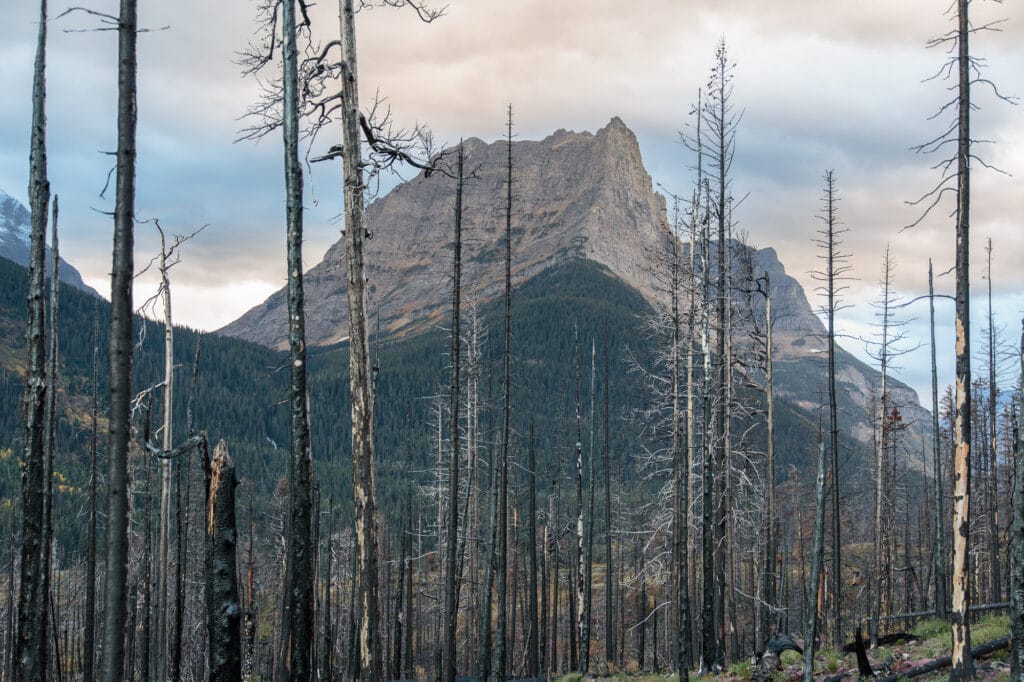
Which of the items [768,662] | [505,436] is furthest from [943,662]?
[505,436]

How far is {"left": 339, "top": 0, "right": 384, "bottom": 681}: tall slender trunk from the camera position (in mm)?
9820

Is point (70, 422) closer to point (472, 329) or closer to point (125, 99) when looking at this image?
point (472, 329)

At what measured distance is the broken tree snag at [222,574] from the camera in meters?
7.68

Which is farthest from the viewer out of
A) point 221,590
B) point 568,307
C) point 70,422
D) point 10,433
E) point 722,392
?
point 568,307

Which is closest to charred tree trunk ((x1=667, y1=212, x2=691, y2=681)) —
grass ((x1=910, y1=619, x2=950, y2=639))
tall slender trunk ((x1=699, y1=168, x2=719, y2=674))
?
tall slender trunk ((x1=699, y1=168, x2=719, y2=674))

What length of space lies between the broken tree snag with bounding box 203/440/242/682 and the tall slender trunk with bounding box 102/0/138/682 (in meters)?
0.83

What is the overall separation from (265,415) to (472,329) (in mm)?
124960

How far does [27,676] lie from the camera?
9695 mm

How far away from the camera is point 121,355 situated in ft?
24.6

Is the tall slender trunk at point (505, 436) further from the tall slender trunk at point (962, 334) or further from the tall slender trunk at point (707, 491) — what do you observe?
the tall slender trunk at point (962, 334)

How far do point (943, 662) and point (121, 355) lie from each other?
48.4 ft

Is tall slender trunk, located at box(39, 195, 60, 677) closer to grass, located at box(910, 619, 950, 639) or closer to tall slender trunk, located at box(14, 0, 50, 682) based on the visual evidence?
tall slender trunk, located at box(14, 0, 50, 682)

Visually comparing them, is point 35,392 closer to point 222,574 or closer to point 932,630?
point 222,574

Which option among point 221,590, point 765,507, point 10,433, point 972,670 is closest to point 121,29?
point 221,590
